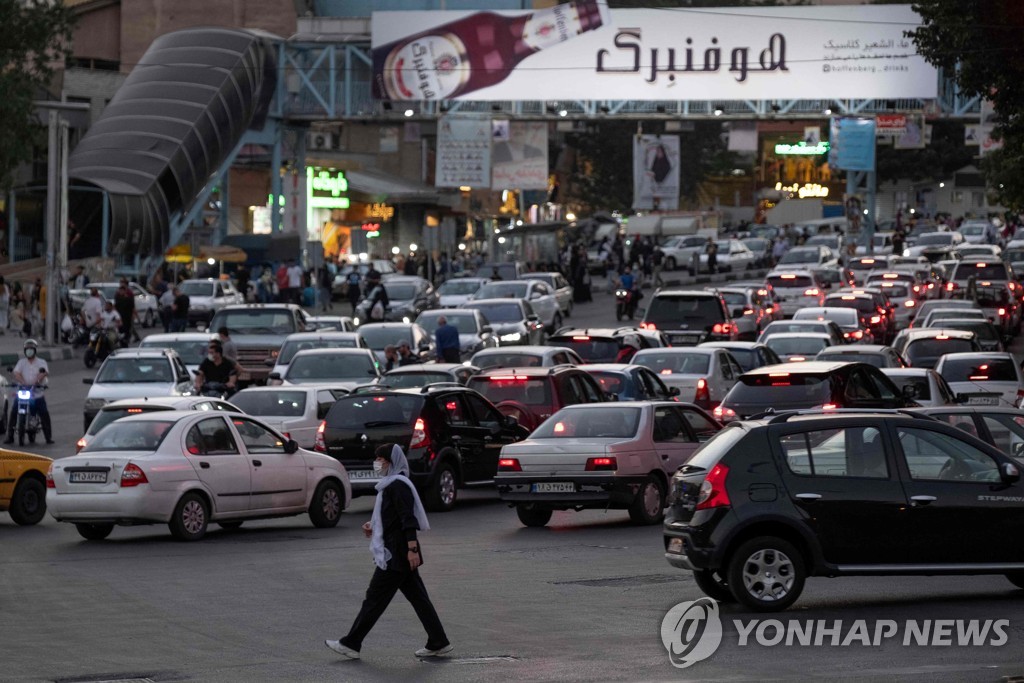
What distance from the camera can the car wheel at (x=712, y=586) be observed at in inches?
524

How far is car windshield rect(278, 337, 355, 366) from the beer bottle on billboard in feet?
113

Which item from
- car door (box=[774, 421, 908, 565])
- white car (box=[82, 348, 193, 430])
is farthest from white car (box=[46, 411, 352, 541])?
white car (box=[82, 348, 193, 430])

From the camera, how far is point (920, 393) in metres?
24.3

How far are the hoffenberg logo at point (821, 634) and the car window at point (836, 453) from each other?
1.11 m

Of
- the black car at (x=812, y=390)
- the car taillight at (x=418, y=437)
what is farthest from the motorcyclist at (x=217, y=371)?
the black car at (x=812, y=390)

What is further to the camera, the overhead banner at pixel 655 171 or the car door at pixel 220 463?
the overhead banner at pixel 655 171

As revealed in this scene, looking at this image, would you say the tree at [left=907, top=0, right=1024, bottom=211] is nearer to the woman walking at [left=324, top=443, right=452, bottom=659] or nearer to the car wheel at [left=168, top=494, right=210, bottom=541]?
the car wheel at [left=168, top=494, right=210, bottom=541]

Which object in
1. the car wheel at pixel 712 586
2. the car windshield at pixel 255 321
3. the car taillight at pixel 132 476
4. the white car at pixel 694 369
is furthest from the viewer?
the car windshield at pixel 255 321

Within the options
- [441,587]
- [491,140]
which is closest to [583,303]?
[491,140]

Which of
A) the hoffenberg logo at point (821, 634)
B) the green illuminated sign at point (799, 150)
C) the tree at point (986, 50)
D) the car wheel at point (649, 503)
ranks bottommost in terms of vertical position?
the car wheel at point (649, 503)

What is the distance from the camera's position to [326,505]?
66.8 ft

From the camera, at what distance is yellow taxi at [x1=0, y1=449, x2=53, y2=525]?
20484 mm

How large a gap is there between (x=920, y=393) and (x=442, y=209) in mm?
64813

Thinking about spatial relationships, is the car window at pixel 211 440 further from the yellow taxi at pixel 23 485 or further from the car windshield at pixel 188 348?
the car windshield at pixel 188 348
